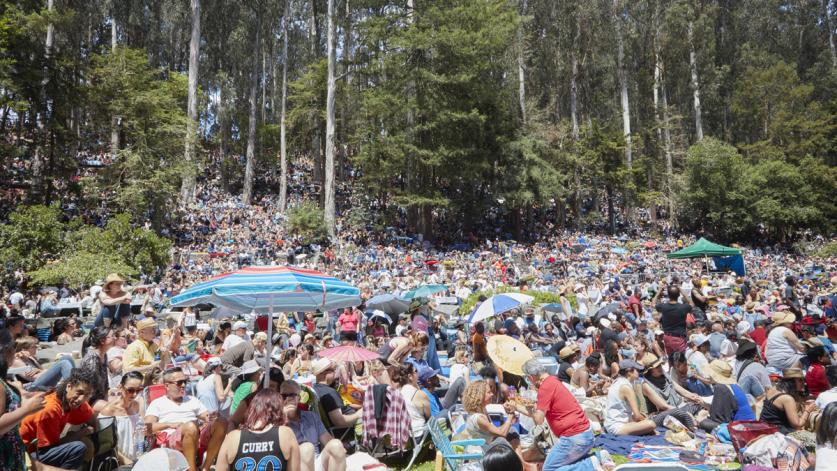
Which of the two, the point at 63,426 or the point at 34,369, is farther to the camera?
the point at 34,369

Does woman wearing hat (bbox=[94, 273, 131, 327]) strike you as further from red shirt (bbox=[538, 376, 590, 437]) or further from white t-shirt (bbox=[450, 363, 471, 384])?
red shirt (bbox=[538, 376, 590, 437])

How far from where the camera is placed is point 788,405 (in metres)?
5.17

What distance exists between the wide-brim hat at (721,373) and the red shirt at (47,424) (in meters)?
6.05

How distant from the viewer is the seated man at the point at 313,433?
4.09 m

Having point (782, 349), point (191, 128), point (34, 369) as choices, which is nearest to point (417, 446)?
point (34, 369)

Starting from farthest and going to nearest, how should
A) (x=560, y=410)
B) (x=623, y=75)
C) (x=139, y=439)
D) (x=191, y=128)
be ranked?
(x=623, y=75) → (x=191, y=128) → (x=139, y=439) → (x=560, y=410)

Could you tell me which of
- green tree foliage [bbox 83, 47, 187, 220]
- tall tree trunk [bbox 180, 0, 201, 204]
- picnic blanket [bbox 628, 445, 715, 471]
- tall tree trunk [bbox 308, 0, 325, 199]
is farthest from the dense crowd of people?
tall tree trunk [bbox 308, 0, 325, 199]

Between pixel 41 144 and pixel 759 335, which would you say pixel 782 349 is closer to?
pixel 759 335

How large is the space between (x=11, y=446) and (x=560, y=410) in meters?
3.78

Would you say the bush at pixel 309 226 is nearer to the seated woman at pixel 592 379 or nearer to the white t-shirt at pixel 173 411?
the seated woman at pixel 592 379

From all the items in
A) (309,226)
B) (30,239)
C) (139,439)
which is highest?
(309,226)

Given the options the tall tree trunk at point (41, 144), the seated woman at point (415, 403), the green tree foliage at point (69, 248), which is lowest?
the seated woman at point (415, 403)

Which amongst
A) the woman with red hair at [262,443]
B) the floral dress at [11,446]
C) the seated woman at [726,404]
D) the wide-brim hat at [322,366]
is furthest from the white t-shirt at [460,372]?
the floral dress at [11,446]

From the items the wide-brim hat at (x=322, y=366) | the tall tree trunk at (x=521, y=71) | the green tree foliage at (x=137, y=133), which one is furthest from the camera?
the tall tree trunk at (x=521, y=71)
